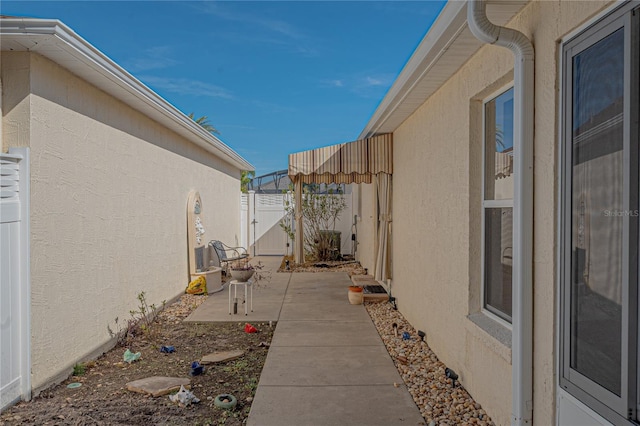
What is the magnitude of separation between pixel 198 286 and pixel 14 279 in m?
4.63

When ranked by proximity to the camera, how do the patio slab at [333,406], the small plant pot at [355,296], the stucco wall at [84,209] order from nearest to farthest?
the patio slab at [333,406], the stucco wall at [84,209], the small plant pot at [355,296]

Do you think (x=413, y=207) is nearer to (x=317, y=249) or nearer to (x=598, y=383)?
(x=598, y=383)

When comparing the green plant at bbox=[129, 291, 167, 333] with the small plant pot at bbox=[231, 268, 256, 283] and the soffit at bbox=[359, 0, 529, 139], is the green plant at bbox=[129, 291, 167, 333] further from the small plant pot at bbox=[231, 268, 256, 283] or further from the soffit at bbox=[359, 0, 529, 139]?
the soffit at bbox=[359, 0, 529, 139]

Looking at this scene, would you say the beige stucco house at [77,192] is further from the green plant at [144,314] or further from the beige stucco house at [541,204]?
the beige stucco house at [541,204]

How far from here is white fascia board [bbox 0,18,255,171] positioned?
320cm

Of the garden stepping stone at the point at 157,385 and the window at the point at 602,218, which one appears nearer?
the window at the point at 602,218

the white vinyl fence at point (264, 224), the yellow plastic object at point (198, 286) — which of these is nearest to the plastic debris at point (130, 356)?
the yellow plastic object at point (198, 286)

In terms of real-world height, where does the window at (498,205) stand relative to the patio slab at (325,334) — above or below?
above

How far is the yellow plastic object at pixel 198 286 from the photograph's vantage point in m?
7.83

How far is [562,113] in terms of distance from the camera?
2.14 metres

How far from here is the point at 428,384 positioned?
3.80 metres

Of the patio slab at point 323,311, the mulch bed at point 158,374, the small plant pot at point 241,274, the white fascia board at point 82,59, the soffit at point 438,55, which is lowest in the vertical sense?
the mulch bed at point 158,374

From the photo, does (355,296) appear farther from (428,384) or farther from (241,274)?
(428,384)

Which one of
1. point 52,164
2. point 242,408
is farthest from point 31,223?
point 242,408
